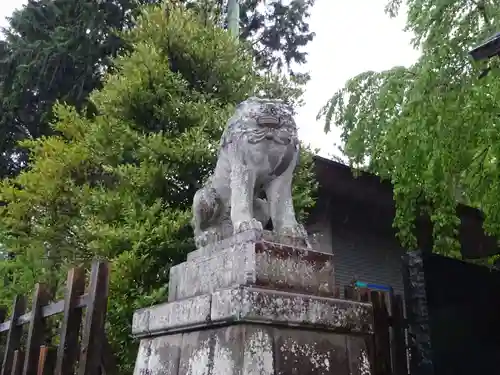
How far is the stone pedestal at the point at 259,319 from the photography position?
256cm

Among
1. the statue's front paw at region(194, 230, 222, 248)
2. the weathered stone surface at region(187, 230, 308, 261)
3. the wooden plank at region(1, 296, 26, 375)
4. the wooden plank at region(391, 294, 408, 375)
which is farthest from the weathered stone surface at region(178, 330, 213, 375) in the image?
the wooden plank at region(1, 296, 26, 375)

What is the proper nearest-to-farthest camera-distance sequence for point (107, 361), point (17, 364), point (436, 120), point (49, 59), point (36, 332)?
point (107, 361)
point (36, 332)
point (17, 364)
point (436, 120)
point (49, 59)

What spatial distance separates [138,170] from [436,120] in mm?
3262

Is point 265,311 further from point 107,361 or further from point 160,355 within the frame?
point 107,361

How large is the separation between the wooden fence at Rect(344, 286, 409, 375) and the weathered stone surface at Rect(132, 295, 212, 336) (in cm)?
104

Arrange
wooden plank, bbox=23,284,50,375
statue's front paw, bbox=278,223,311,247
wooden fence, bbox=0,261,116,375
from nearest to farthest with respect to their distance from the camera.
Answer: statue's front paw, bbox=278,223,311,247 → wooden fence, bbox=0,261,116,375 → wooden plank, bbox=23,284,50,375

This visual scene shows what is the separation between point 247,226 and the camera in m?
2.97

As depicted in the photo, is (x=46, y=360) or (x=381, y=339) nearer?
(x=381, y=339)

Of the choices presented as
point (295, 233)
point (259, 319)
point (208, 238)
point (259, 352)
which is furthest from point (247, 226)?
point (259, 352)

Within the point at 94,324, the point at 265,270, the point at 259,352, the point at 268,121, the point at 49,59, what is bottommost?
the point at 259,352

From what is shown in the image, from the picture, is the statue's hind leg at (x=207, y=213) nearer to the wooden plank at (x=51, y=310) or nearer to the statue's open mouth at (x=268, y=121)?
the statue's open mouth at (x=268, y=121)

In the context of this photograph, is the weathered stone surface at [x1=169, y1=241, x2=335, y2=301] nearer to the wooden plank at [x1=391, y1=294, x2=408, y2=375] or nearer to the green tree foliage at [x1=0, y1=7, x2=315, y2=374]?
the wooden plank at [x1=391, y1=294, x2=408, y2=375]

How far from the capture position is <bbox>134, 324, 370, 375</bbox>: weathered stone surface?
2518mm

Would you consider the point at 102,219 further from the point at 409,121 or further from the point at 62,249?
the point at 409,121
